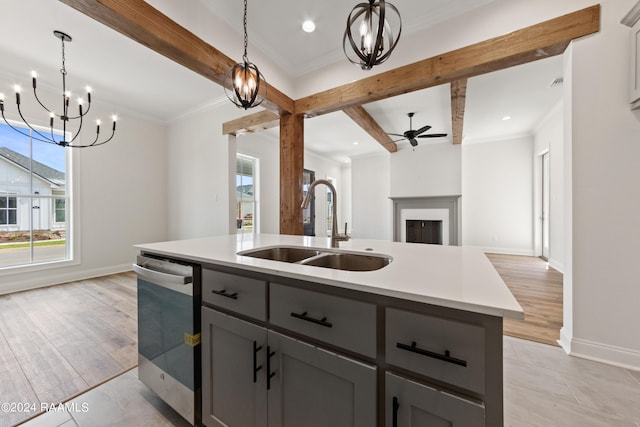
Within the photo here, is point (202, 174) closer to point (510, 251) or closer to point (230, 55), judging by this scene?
point (230, 55)

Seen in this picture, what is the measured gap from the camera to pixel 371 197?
7.39 meters

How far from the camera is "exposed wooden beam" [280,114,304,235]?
10.9ft

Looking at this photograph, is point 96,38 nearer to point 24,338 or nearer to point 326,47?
point 326,47

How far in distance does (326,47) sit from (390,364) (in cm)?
311

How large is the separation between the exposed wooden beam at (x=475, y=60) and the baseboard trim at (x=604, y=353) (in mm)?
2291

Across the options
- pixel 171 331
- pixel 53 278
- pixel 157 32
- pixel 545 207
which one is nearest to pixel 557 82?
pixel 545 207

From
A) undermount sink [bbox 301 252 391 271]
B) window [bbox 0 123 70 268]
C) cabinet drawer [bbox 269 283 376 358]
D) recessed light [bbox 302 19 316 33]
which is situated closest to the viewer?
cabinet drawer [bbox 269 283 376 358]

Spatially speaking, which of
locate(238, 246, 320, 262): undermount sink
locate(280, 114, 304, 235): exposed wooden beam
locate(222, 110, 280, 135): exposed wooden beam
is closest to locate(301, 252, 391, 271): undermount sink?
locate(238, 246, 320, 262): undermount sink

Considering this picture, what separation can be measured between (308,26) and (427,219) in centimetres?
481

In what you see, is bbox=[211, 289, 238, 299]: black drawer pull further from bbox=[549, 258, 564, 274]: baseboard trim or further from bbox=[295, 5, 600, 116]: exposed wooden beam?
bbox=[549, 258, 564, 274]: baseboard trim

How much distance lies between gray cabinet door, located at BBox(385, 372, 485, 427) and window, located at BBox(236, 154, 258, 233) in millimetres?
4797

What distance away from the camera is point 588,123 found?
1.88 m

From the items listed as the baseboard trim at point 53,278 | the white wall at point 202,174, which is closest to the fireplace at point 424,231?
the white wall at point 202,174

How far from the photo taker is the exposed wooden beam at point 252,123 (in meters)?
3.79
